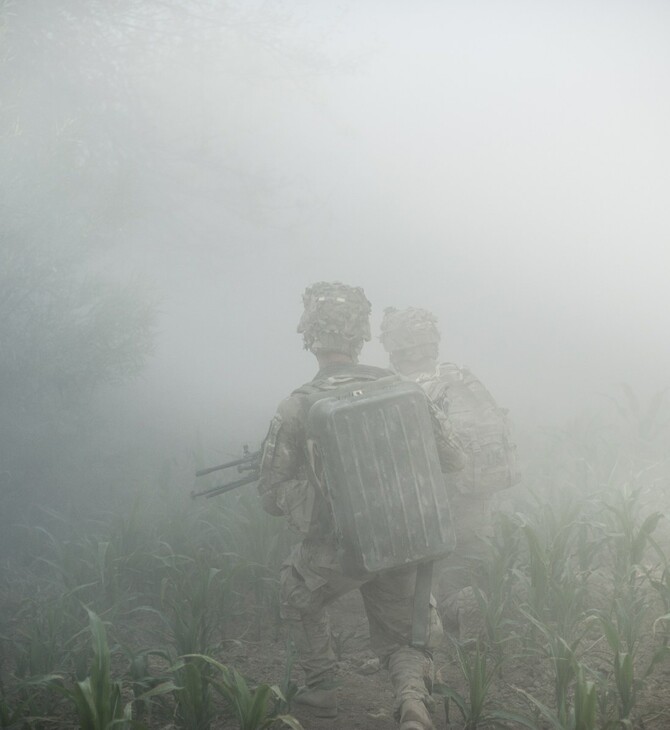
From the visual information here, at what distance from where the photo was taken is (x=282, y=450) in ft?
10.5

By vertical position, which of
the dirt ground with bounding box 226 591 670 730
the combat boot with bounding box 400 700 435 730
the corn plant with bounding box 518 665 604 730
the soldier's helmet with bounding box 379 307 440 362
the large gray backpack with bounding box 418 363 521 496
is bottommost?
the dirt ground with bounding box 226 591 670 730

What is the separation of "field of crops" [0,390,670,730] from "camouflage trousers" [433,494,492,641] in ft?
0.45

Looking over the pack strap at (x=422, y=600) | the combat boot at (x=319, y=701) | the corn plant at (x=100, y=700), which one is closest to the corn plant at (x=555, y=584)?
the pack strap at (x=422, y=600)

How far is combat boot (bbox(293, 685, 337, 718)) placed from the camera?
119 inches

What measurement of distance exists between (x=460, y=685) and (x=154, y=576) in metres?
2.17

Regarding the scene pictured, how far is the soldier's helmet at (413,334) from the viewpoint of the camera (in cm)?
507

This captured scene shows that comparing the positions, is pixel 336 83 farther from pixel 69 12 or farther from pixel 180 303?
pixel 69 12

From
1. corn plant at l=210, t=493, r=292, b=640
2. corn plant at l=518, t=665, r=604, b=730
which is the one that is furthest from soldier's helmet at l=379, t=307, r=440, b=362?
corn plant at l=518, t=665, r=604, b=730

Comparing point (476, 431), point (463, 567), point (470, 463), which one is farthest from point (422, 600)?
point (476, 431)

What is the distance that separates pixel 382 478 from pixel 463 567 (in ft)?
6.05

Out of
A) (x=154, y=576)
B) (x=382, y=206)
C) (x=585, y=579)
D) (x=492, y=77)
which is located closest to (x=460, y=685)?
(x=585, y=579)

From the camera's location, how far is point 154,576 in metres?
4.38

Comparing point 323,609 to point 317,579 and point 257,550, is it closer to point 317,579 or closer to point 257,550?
point 317,579

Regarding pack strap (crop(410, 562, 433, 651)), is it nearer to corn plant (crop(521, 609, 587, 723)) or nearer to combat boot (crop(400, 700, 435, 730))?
combat boot (crop(400, 700, 435, 730))
